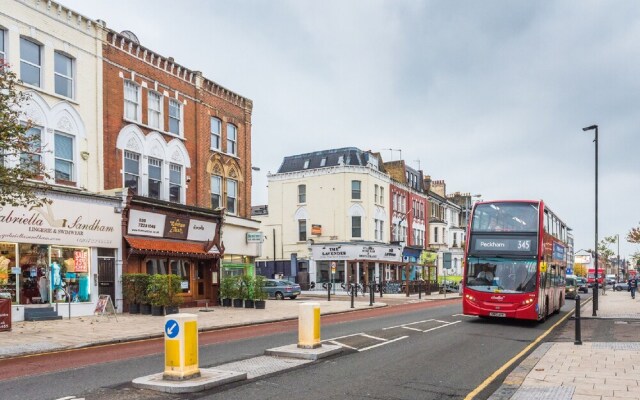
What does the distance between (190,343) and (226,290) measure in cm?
2118

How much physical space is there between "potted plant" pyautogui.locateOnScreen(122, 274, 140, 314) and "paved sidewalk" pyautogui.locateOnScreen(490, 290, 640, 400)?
635 inches

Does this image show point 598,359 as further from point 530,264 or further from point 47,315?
point 47,315

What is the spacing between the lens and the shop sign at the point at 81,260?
75.4 feet

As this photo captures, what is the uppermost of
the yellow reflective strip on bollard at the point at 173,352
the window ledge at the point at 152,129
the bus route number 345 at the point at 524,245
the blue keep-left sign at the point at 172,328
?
the window ledge at the point at 152,129

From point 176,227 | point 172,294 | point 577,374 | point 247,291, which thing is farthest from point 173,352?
point 247,291

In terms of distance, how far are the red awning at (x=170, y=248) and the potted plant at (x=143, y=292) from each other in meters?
1.35

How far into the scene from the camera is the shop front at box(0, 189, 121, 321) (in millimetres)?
20344

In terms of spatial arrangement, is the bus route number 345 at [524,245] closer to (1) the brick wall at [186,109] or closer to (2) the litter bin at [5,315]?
(2) the litter bin at [5,315]

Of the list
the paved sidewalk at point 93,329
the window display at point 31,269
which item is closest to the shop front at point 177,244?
the paved sidewalk at point 93,329

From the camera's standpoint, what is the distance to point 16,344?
14312mm

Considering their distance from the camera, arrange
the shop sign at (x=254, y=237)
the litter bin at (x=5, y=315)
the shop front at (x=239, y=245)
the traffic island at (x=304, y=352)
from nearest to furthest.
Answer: the traffic island at (x=304, y=352)
the litter bin at (x=5, y=315)
the shop front at (x=239, y=245)
the shop sign at (x=254, y=237)

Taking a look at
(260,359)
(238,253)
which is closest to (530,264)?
(260,359)

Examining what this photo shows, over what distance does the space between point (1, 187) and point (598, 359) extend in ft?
45.3

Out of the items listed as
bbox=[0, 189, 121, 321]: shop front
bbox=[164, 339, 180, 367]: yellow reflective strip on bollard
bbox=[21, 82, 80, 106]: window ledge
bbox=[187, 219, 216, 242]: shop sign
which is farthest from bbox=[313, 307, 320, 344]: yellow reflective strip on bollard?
bbox=[187, 219, 216, 242]: shop sign
